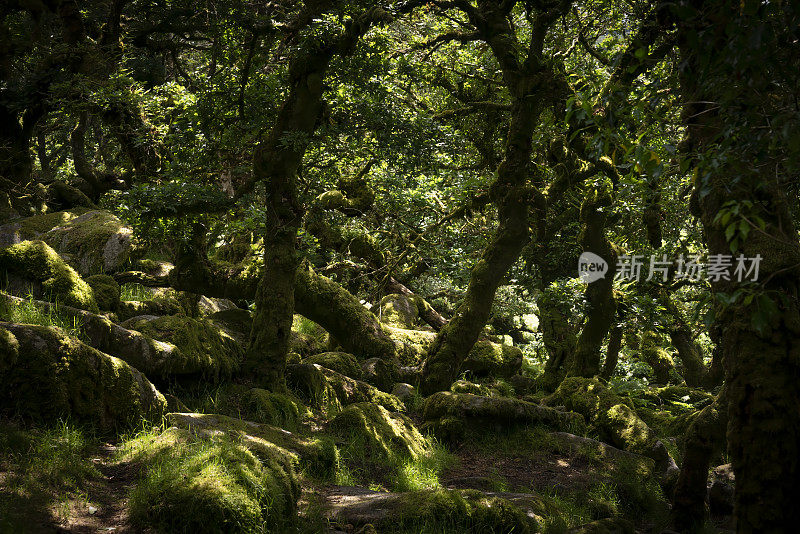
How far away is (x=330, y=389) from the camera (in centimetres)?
820

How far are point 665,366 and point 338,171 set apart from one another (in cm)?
1002

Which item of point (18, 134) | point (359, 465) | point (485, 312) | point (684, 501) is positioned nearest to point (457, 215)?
point (485, 312)

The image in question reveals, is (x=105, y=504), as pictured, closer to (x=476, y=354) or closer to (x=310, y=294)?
(x=310, y=294)

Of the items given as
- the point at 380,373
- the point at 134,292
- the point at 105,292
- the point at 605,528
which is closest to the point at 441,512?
the point at 605,528

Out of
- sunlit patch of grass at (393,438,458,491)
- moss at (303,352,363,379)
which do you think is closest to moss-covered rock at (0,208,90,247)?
moss at (303,352,363,379)

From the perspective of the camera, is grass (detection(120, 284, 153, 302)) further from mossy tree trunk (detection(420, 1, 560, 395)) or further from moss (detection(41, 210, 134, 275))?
mossy tree trunk (detection(420, 1, 560, 395))

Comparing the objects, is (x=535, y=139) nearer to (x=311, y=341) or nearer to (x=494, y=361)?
(x=494, y=361)

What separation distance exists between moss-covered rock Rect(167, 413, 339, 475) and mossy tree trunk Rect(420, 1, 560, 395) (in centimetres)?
359

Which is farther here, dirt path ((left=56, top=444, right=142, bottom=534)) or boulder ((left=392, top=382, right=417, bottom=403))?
boulder ((left=392, top=382, right=417, bottom=403))

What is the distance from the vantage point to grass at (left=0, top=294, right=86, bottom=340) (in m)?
5.59

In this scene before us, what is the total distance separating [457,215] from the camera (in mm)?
10023

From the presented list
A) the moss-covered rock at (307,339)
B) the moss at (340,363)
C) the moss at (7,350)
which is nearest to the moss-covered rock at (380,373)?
the moss at (340,363)

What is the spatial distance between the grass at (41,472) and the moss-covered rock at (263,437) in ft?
2.74

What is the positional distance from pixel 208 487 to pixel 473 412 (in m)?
4.61
